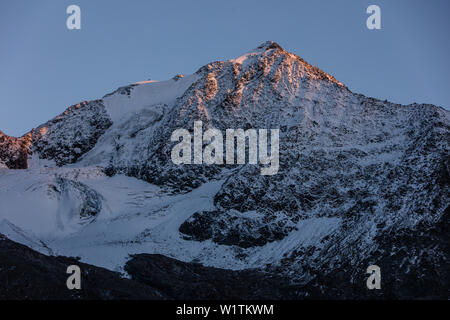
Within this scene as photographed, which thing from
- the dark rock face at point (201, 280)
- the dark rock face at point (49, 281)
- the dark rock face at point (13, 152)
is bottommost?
the dark rock face at point (201, 280)

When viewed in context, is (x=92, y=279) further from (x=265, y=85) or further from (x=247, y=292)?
(x=265, y=85)

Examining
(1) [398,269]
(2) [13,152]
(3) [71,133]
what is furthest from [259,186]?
(2) [13,152]

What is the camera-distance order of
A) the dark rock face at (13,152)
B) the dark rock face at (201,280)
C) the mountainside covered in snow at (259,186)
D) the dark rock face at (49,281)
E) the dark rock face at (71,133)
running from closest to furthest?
the dark rock face at (49,281)
the dark rock face at (201,280)
the mountainside covered in snow at (259,186)
the dark rock face at (13,152)
the dark rock face at (71,133)

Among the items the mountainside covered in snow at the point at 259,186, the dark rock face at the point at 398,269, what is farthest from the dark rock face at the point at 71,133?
the dark rock face at the point at 398,269

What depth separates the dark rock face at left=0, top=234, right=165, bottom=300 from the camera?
80062mm

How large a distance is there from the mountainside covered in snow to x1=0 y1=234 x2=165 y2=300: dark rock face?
33.8ft

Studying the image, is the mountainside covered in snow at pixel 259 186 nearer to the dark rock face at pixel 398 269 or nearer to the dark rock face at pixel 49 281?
the dark rock face at pixel 398 269

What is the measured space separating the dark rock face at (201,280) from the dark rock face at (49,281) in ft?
10.9

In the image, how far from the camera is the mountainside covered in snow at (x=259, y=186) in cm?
9631

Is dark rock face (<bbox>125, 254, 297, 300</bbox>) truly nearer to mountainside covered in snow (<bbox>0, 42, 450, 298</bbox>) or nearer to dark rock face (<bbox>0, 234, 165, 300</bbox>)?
mountainside covered in snow (<bbox>0, 42, 450, 298</bbox>)

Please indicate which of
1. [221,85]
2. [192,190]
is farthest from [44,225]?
[221,85]

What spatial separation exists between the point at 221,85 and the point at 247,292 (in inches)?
2855

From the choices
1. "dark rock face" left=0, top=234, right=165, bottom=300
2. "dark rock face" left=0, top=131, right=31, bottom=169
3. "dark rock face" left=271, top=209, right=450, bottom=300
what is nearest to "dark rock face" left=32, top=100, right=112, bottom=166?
"dark rock face" left=0, top=131, right=31, bottom=169

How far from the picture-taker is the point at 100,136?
16050 cm
